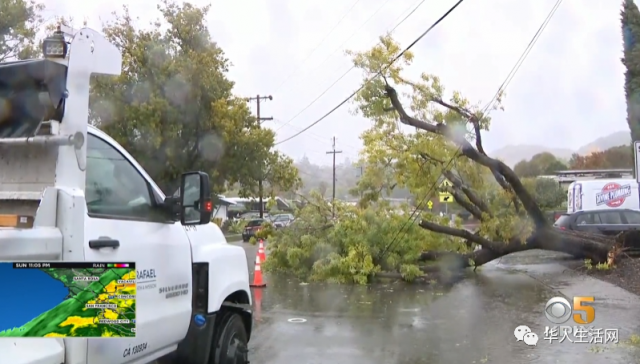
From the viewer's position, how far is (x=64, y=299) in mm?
2975

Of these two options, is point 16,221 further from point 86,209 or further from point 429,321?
point 429,321

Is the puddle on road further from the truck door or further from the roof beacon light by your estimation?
the roof beacon light

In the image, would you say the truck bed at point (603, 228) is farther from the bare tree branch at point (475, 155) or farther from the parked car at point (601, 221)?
the bare tree branch at point (475, 155)

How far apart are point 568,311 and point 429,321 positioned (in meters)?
2.18

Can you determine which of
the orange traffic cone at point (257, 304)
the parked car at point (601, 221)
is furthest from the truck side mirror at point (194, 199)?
the parked car at point (601, 221)

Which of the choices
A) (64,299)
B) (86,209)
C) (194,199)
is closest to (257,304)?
(194,199)

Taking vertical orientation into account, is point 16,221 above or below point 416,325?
above

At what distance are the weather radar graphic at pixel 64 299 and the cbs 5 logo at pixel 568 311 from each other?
7.71m

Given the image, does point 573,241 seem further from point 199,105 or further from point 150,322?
point 150,322

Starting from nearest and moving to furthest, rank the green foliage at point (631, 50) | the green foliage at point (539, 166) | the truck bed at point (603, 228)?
the truck bed at point (603, 228) → the green foliage at point (631, 50) → the green foliage at point (539, 166)

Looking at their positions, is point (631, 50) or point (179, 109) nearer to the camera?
point (179, 109)

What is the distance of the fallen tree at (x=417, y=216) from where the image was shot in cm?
1392

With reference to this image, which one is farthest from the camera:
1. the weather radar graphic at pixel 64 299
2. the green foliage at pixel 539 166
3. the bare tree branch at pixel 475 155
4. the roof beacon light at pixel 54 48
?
the green foliage at pixel 539 166

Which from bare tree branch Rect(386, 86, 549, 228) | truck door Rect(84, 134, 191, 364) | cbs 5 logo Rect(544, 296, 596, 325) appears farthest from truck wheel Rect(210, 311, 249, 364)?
bare tree branch Rect(386, 86, 549, 228)
